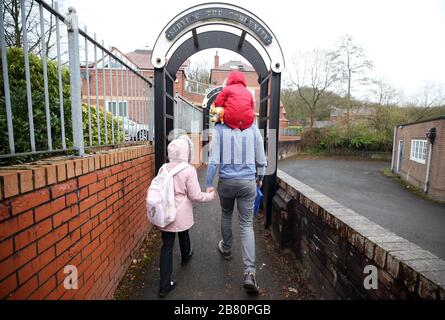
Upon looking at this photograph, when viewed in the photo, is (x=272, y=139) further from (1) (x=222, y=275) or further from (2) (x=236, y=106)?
(1) (x=222, y=275)

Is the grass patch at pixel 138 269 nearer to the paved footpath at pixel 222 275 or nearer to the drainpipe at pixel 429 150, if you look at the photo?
the paved footpath at pixel 222 275

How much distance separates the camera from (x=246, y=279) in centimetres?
254

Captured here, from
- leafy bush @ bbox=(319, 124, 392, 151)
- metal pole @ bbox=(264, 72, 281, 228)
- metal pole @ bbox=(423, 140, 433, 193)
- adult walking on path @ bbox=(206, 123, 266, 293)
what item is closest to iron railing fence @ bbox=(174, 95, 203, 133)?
metal pole @ bbox=(264, 72, 281, 228)

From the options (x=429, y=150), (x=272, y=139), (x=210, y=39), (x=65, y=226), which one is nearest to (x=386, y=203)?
(x=429, y=150)

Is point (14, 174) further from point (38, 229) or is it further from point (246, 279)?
point (246, 279)

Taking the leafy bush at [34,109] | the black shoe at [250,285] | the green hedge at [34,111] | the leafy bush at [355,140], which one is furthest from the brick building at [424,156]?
the leafy bush at [34,109]

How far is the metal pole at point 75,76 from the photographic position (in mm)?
1939

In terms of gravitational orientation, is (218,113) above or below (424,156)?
above

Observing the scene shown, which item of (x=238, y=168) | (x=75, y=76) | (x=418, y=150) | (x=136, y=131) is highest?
(x=75, y=76)

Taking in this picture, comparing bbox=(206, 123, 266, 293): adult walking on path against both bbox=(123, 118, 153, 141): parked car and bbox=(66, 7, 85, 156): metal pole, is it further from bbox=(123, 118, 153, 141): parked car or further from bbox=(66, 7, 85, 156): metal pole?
bbox=(123, 118, 153, 141): parked car

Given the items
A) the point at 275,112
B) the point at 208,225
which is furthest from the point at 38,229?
the point at 275,112

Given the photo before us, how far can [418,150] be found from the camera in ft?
56.2

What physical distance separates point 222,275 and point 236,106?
6.56 ft
